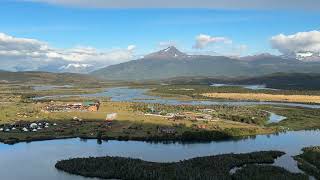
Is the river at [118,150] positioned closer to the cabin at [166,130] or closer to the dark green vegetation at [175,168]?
the dark green vegetation at [175,168]

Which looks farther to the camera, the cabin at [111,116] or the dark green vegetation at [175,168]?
the cabin at [111,116]

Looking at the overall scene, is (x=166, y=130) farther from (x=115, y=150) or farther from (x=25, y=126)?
(x=25, y=126)

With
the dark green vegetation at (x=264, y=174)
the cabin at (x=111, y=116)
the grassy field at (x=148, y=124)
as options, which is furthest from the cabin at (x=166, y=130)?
the dark green vegetation at (x=264, y=174)

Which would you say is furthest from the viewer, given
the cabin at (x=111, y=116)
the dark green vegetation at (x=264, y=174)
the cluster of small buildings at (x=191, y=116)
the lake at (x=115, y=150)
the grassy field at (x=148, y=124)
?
the cluster of small buildings at (x=191, y=116)

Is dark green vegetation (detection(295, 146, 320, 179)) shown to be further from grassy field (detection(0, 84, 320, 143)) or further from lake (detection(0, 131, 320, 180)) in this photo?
grassy field (detection(0, 84, 320, 143))

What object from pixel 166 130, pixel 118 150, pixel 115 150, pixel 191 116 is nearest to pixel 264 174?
pixel 118 150

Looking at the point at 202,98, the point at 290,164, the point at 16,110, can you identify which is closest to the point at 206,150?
the point at 290,164
